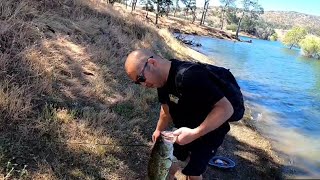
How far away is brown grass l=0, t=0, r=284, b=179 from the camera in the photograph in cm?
437

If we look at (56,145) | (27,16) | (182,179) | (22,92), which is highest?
(27,16)

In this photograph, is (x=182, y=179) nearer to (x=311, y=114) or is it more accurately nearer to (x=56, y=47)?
(x=56, y=47)

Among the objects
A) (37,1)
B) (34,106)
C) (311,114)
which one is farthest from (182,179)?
(311,114)

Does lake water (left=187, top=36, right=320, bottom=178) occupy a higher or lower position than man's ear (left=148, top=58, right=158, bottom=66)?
lower

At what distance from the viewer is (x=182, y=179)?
4.96 m

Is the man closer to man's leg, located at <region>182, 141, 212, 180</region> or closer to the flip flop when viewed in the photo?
man's leg, located at <region>182, 141, 212, 180</region>

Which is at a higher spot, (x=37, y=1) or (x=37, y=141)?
(x=37, y=1)

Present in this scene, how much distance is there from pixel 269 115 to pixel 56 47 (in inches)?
285

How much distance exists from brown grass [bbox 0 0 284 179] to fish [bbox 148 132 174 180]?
1388 millimetres

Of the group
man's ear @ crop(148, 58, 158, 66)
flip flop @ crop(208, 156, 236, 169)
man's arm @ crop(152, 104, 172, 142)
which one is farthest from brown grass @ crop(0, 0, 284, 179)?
man's ear @ crop(148, 58, 158, 66)

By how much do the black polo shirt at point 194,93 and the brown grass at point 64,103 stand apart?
1.73m

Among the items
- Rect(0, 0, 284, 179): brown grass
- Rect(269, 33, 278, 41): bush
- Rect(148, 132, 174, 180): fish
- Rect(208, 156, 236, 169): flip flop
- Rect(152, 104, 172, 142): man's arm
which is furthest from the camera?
Rect(269, 33, 278, 41): bush

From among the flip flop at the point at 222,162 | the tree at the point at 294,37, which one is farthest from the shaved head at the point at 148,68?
the tree at the point at 294,37

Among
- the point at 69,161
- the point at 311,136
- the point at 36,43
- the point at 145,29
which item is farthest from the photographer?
the point at 145,29
